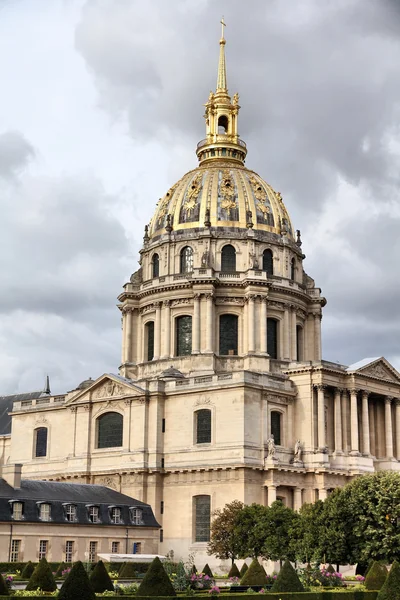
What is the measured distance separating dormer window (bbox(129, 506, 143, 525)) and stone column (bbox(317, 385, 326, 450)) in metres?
15.1

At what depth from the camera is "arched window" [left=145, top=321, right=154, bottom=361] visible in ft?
301

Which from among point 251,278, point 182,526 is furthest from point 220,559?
point 251,278

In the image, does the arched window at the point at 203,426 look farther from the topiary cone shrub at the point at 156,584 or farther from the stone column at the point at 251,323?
the topiary cone shrub at the point at 156,584

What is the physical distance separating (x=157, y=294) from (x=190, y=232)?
6.57 metres

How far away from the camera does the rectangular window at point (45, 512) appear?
66.9 meters

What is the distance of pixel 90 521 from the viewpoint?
229 ft

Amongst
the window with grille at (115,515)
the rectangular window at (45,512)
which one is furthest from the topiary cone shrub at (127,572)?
the window with grille at (115,515)

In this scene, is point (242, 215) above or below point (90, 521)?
above

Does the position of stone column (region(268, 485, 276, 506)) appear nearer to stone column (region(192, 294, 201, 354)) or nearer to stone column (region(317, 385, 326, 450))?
stone column (region(317, 385, 326, 450))

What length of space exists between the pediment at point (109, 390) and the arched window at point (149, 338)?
29.6 feet

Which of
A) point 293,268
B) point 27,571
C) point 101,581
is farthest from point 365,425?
point 101,581

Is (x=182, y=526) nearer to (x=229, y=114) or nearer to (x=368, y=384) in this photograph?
(x=368, y=384)

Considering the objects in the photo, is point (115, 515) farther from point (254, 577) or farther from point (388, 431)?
point (388, 431)

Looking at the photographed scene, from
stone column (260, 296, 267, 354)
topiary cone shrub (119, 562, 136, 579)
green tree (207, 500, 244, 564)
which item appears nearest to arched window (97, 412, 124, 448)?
stone column (260, 296, 267, 354)
